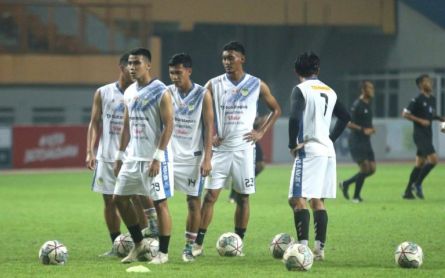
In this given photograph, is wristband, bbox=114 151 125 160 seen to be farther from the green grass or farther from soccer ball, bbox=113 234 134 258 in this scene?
the green grass

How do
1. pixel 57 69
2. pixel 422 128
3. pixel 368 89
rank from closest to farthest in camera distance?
pixel 368 89
pixel 422 128
pixel 57 69

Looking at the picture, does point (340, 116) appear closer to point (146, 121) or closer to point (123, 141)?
point (146, 121)

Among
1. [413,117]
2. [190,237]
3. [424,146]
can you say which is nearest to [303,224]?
[190,237]

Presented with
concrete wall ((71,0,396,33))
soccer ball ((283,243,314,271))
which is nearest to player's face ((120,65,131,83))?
soccer ball ((283,243,314,271))

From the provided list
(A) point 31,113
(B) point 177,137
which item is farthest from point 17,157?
(B) point 177,137

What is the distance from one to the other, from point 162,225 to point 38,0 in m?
30.6

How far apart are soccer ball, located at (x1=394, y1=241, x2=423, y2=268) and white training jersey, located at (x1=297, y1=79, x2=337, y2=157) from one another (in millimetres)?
1287

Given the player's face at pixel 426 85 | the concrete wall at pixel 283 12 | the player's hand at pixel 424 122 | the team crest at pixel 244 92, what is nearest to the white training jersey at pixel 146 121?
the team crest at pixel 244 92

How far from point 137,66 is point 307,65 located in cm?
172

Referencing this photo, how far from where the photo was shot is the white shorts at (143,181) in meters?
12.4

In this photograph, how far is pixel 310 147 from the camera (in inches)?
497

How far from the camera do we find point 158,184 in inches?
487

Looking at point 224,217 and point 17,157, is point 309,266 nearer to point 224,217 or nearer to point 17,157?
point 224,217

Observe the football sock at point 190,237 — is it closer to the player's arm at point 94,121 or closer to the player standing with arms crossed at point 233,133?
the player standing with arms crossed at point 233,133
